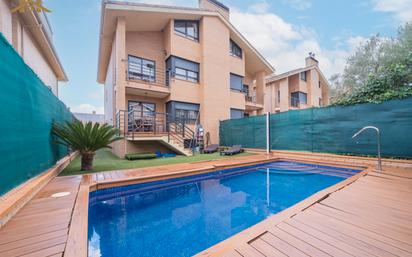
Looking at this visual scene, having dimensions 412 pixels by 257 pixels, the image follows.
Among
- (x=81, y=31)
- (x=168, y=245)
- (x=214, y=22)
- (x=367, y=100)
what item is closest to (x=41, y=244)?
(x=168, y=245)

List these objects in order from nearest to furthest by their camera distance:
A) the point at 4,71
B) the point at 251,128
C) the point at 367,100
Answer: the point at 4,71 < the point at 367,100 < the point at 251,128

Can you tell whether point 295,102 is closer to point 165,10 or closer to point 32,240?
point 165,10

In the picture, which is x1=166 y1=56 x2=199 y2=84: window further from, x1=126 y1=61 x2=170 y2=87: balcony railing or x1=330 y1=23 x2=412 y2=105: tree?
x1=330 y1=23 x2=412 y2=105: tree

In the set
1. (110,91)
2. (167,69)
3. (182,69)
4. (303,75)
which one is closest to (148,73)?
(167,69)

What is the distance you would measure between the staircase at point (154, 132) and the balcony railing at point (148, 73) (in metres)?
2.07

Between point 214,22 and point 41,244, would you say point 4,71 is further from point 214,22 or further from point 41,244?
point 214,22

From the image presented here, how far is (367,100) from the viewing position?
20.6 ft

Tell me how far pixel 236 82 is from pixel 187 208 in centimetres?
1163

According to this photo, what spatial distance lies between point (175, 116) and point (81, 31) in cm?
708

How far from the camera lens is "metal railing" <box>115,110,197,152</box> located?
8430 mm

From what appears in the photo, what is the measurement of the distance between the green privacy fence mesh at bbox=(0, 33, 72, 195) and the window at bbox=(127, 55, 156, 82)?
6.34m

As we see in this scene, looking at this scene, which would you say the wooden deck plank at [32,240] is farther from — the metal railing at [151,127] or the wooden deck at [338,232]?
the metal railing at [151,127]

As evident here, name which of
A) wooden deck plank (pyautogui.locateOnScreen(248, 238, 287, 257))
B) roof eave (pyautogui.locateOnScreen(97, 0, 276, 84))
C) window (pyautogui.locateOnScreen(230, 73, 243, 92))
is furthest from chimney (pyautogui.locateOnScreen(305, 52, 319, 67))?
wooden deck plank (pyautogui.locateOnScreen(248, 238, 287, 257))

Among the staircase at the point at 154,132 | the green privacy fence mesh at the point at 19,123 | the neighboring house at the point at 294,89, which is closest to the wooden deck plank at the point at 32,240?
the green privacy fence mesh at the point at 19,123
